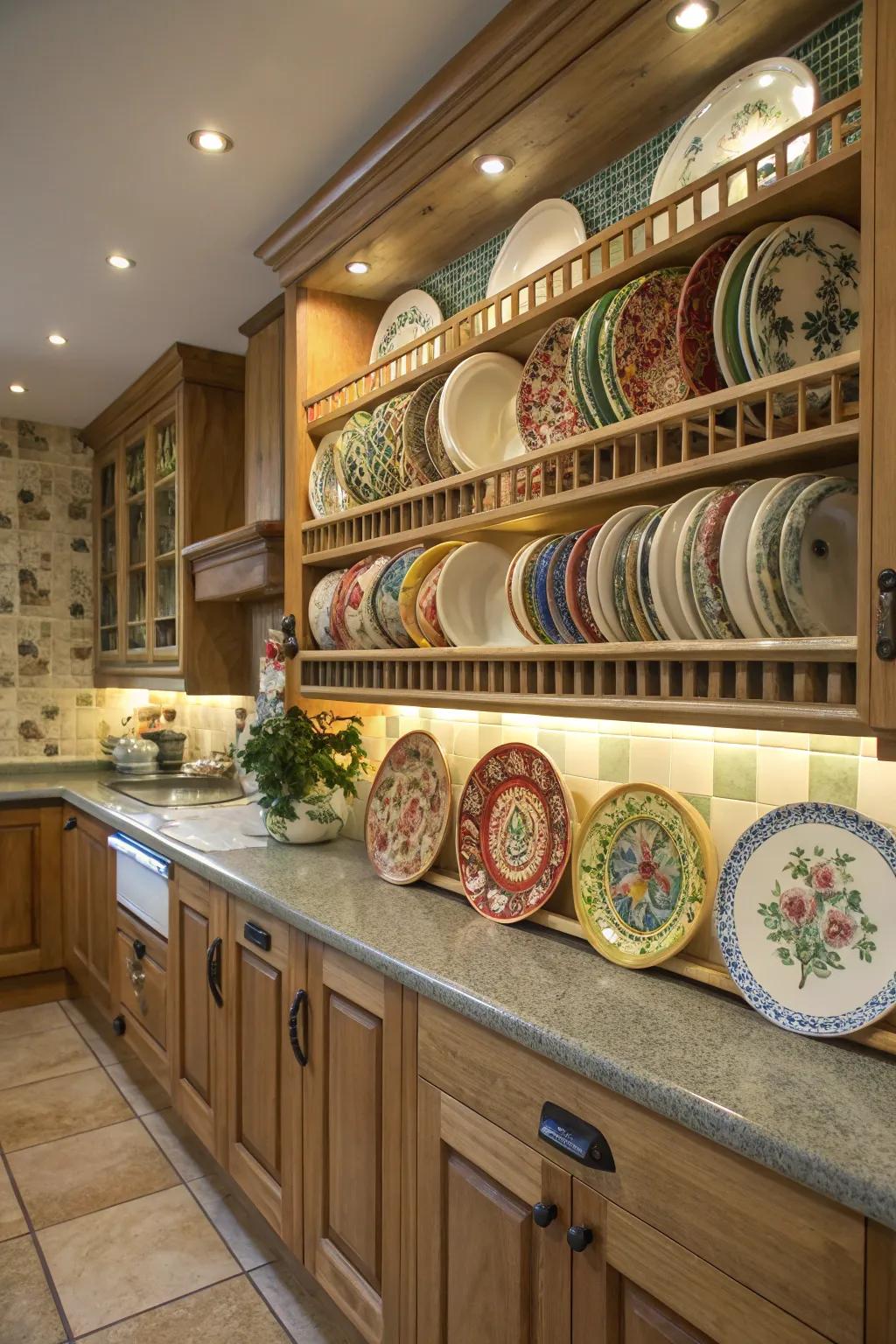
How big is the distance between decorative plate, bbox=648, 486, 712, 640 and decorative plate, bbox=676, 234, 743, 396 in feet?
0.60

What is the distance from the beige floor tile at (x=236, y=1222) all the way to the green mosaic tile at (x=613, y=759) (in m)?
1.44

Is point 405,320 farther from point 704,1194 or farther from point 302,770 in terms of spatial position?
point 704,1194

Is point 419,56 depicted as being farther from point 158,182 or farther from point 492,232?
point 158,182

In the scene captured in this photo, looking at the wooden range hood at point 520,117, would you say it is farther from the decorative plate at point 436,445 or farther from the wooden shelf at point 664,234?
the decorative plate at point 436,445

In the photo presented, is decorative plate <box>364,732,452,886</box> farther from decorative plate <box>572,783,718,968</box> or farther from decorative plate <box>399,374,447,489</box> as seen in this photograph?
decorative plate <box>399,374,447,489</box>

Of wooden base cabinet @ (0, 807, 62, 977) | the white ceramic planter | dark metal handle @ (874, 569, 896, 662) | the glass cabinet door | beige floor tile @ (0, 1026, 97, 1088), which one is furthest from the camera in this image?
the glass cabinet door

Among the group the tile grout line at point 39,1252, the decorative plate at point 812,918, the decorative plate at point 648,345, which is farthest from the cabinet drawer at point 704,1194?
the tile grout line at point 39,1252

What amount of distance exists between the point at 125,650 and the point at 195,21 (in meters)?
2.81

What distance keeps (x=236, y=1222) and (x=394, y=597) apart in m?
1.63

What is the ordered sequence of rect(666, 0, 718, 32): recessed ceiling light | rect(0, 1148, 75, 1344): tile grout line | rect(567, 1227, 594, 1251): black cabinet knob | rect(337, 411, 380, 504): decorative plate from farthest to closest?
rect(337, 411, 380, 504): decorative plate, rect(0, 1148, 75, 1344): tile grout line, rect(666, 0, 718, 32): recessed ceiling light, rect(567, 1227, 594, 1251): black cabinet knob

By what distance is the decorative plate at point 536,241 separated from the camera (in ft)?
5.93

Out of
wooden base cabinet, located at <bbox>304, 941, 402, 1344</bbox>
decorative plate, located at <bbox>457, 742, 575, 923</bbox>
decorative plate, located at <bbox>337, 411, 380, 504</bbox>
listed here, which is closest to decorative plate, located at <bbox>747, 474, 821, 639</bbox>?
decorative plate, located at <bbox>457, 742, 575, 923</bbox>

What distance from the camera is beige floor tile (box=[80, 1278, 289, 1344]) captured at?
1826 millimetres

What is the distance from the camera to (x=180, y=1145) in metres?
2.59
